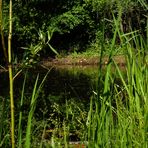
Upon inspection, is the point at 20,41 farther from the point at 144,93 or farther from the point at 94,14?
the point at 144,93

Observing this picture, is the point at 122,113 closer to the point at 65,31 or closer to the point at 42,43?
the point at 42,43

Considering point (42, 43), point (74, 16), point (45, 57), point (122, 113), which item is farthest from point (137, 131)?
point (74, 16)

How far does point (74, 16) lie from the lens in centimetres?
3281

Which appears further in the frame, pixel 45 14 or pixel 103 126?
pixel 45 14

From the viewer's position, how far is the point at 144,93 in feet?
5.62

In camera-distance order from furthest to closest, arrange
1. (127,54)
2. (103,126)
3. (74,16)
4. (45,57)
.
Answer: (74,16)
(45,57)
(127,54)
(103,126)

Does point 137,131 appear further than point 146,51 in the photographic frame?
No

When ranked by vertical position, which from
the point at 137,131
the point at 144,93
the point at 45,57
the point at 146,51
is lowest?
the point at 45,57

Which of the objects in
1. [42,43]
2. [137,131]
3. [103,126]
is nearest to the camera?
[42,43]

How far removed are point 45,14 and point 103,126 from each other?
1255 inches

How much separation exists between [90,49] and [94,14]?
255 centimetres

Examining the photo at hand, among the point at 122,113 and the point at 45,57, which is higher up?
the point at 122,113

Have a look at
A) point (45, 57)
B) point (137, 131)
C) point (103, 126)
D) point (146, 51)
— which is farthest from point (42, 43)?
point (45, 57)

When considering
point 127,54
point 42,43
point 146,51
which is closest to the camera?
point 42,43
